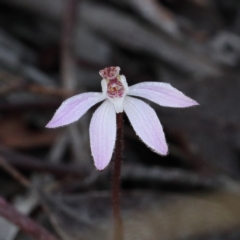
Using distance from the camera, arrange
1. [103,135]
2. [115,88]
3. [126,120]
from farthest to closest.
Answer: [126,120] → [115,88] → [103,135]

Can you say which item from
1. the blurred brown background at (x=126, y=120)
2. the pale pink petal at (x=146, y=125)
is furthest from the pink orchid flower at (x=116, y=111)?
the blurred brown background at (x=126, y=120)

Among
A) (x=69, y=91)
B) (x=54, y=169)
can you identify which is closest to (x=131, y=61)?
(x=69, y=91)

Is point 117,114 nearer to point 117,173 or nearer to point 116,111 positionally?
point 116,111

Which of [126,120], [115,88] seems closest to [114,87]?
[115,88]

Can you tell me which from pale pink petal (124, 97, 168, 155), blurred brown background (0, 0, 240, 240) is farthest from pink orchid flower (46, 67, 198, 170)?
blurred brown background (0, 0, 240, 240)

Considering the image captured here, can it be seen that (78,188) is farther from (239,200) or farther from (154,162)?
(239,200)

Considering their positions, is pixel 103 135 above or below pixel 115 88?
below
